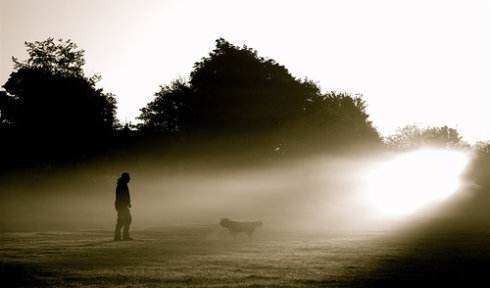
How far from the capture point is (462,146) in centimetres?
18600

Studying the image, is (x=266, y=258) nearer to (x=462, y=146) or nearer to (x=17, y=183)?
(x=17, y=183)

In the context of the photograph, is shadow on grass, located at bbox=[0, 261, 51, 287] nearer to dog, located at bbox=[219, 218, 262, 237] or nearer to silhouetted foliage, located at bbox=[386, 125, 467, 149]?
dog, located at bbox=[219, 218, 262, 237]

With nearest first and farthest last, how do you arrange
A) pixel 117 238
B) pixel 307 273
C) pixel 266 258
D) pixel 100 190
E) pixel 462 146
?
1. pixel 307 273
2. pixel 266 258
3. pixel 117 238
4. pixel 100 190
5. pixel 462 146

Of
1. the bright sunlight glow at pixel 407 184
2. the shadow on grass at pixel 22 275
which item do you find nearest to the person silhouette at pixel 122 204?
the shadow on grass at pixel 22 275

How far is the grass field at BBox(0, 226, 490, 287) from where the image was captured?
12277mm

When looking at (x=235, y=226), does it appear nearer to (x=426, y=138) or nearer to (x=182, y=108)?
(x=182, y=108)

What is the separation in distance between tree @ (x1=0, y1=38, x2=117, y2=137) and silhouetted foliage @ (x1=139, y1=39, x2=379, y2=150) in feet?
21.7

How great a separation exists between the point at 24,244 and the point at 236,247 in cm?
794

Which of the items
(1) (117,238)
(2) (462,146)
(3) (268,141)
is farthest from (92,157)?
(2) (462,146)

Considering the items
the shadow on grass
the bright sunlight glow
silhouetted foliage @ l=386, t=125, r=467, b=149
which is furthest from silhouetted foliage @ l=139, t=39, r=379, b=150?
silhouetted foliage @ l=386, t=125, r=467, b=149

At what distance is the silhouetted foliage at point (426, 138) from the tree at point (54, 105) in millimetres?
121926

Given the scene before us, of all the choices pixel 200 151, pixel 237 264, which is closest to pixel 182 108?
pixel 200 151

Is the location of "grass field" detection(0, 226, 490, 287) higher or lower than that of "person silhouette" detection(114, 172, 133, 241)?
lower

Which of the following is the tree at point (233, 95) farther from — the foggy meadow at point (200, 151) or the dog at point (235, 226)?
the dog at point (235, 226)
